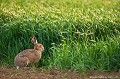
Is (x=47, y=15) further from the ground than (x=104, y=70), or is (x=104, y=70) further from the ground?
(x=47, y=15)

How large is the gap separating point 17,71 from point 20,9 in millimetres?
4049

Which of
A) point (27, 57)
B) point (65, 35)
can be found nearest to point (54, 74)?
point (27, 57)

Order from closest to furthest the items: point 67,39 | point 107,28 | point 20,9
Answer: point 67,39 < point 107,28 < point 20,9

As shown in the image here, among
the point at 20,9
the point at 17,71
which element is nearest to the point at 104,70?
the point at 17,71

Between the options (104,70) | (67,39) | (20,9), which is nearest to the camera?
(104,70)

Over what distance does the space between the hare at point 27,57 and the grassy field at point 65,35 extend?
0.91ft

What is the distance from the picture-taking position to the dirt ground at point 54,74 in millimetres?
7184

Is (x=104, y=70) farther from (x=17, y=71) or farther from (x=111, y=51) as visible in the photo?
(x=17, y=71)

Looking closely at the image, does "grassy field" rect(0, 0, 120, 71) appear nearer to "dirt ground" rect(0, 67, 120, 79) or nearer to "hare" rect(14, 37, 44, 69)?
"hare" rect(14, 37, 44, 69)

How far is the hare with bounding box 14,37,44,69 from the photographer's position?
335 inches

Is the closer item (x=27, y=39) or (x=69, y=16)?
(x=27, y=39)

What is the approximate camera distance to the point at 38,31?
9820mm

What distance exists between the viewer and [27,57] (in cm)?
865

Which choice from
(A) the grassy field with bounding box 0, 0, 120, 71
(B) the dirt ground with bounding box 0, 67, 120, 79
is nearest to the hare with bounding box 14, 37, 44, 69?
(A) the grassy field with bounding box 0, 0, 120, 71
